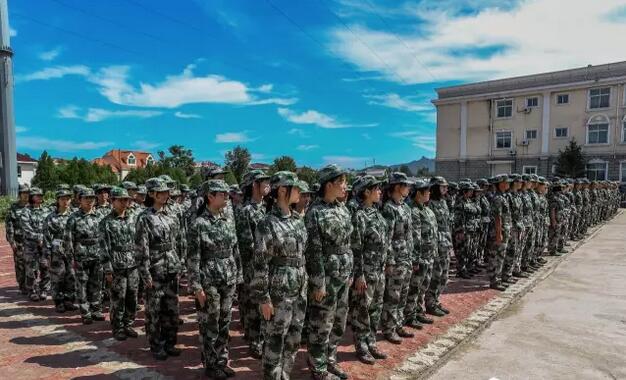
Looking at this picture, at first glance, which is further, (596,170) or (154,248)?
(596,170)

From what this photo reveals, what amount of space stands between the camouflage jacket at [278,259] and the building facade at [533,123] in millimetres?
35497

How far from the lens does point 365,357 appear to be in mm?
4668

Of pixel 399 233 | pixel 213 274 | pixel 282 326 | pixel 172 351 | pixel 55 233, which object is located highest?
pixel 399 233

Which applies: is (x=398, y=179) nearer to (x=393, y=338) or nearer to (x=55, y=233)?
(x=393, y=338)

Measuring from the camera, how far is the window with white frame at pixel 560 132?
1319 inches

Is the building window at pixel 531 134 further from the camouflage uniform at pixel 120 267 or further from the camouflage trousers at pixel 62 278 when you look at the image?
the camouflage trousers at pixel 62 278

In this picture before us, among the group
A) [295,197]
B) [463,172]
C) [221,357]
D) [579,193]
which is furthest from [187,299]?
[463,172]

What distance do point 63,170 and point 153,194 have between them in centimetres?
4498

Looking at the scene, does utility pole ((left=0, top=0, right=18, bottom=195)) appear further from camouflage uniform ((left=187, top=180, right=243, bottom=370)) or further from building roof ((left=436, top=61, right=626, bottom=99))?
building roof ((left=436, top=61, right=626, bottom=99))

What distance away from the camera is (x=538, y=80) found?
34281 mm

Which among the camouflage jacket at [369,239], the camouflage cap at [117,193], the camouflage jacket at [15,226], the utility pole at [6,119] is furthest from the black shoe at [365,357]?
the utility pole at [6,119]

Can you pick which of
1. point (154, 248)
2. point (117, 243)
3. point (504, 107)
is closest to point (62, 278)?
point (117, 243)

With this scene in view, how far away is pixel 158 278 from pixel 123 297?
1.05 metres

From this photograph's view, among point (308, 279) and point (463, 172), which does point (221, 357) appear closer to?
point (308, 279)
